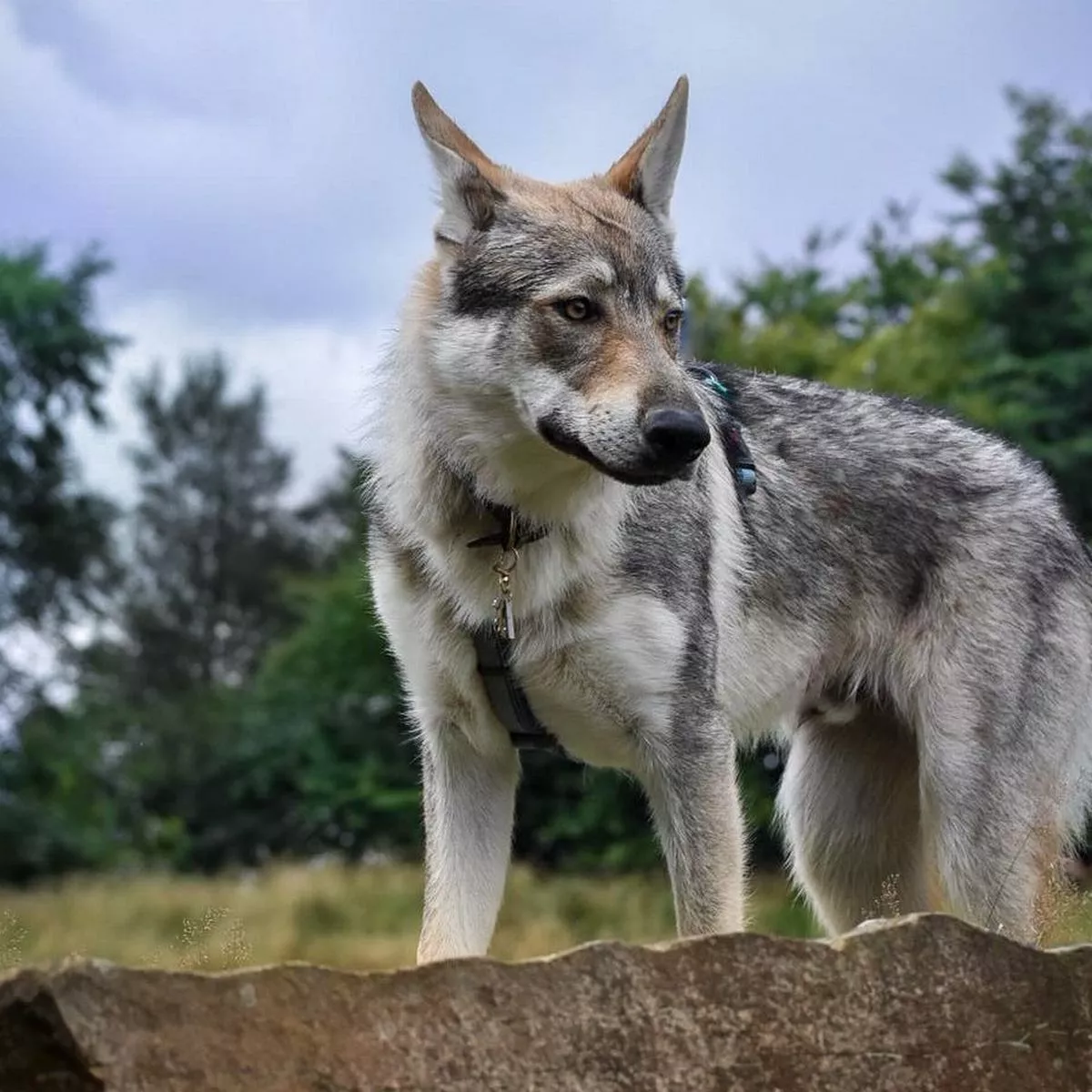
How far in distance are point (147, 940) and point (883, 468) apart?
1106 cm

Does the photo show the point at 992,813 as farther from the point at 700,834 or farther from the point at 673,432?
the point at 673,432

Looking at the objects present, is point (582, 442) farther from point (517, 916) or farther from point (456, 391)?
point (517, 916)

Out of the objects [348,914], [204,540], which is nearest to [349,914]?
[348,914]

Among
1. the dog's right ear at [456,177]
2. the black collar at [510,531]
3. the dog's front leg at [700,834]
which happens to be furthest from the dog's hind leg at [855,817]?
the dog's right ear at [456,177]

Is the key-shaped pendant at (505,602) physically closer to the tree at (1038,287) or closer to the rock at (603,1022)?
the rock at (603,1022)

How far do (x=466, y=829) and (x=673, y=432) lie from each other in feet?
5.24

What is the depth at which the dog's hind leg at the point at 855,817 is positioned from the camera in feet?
18.3

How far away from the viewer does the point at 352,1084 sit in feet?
8.37

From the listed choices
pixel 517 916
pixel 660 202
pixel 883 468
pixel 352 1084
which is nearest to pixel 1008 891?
pixel 883 468

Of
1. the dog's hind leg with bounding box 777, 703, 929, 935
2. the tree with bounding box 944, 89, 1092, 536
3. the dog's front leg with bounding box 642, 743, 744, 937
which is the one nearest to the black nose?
the dog's front leg with bounding box 642, 743, 744, 937

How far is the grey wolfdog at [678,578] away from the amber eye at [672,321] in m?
0.03

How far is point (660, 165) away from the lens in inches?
186

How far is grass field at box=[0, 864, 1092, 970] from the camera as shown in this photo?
13.2 meters

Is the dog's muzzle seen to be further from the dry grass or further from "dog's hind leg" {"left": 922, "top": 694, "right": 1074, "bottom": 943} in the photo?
the dry grass
